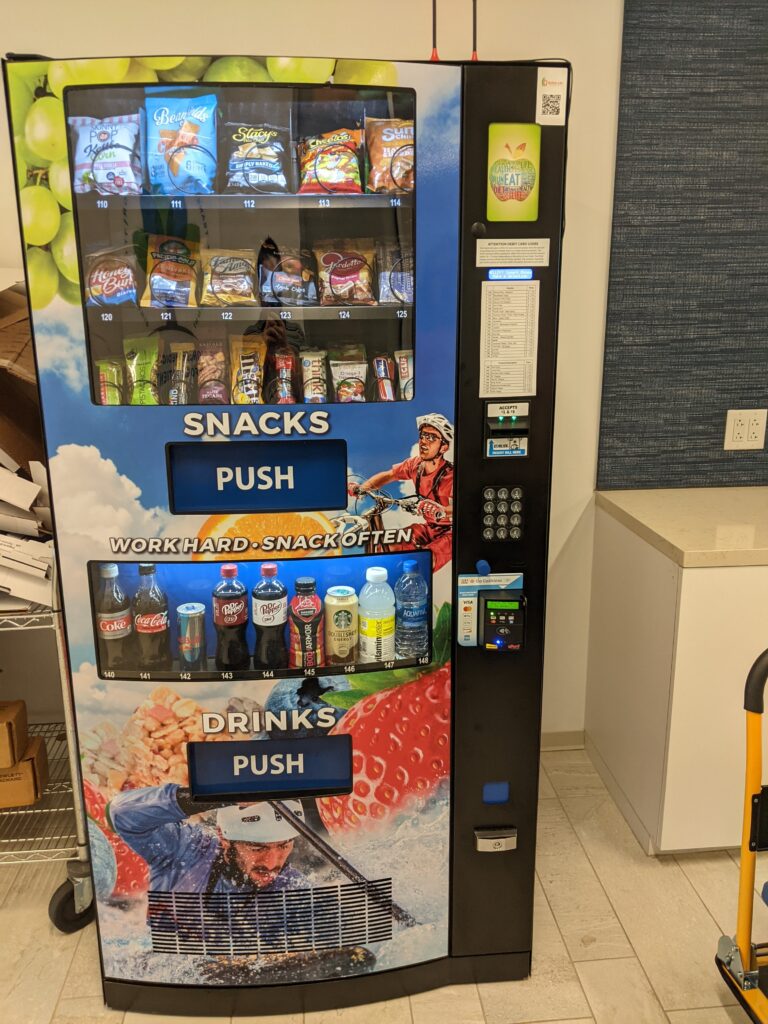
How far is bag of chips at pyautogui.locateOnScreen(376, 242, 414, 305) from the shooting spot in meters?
1.67

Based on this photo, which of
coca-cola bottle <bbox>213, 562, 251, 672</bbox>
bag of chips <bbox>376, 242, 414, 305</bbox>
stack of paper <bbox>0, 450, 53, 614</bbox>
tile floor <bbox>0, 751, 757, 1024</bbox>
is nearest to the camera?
bag of chips <bbox>376, 242, 414, 305</bbox>

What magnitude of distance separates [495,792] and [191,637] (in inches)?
31.0

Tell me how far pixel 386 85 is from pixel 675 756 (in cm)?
185

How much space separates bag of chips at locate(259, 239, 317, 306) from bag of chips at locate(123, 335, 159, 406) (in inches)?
10.0

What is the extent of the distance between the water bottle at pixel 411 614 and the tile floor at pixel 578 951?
2.86 feet

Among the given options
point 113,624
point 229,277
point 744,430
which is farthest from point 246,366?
point 744,430

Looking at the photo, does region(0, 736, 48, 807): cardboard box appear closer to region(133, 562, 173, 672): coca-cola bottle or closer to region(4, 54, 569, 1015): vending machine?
region(4, 54, 569, 1015): vending machine

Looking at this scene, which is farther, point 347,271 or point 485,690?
point 485,690

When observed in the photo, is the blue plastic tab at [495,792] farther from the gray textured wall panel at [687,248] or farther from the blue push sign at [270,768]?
the gray textured wall panel at [687,248]

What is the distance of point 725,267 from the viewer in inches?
101

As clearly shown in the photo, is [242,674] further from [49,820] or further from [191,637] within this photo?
[49,820]

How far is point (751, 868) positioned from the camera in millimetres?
1746

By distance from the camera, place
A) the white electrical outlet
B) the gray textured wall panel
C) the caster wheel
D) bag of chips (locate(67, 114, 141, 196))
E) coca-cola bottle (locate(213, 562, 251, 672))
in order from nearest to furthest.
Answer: bag of chips (locate(67, 114, 141, 196)) → coca-cola bottle (locate(213, 562, 251, 672)) → the caster wheel → the gray textured wall panel → the white electrical outlet

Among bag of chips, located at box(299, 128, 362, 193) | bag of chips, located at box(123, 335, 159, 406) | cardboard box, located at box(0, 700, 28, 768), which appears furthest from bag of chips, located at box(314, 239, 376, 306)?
cardboard box, located at box(0, 700, 28, 768)
